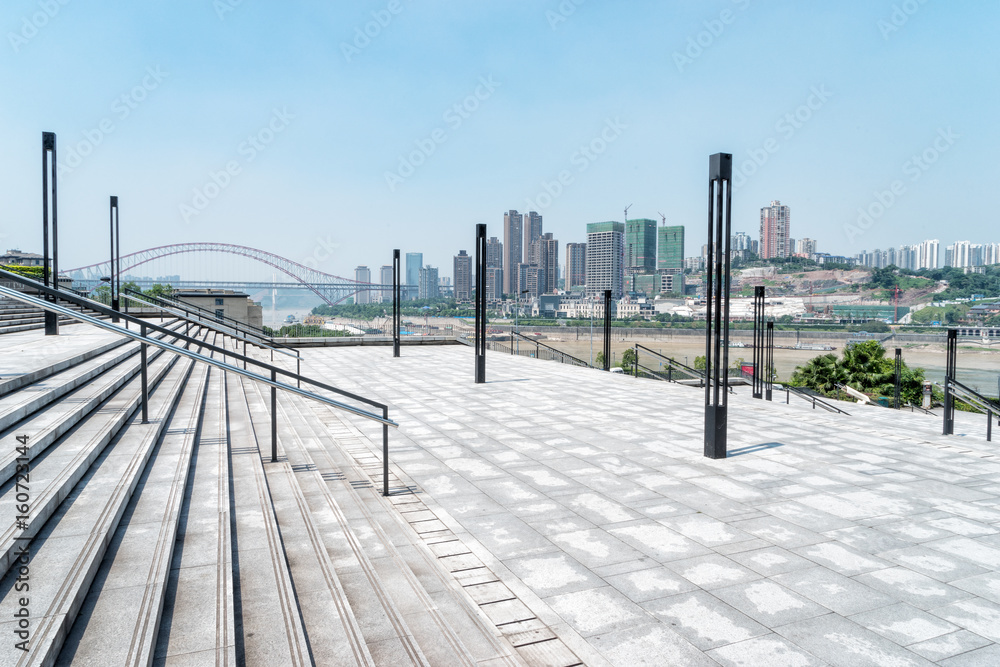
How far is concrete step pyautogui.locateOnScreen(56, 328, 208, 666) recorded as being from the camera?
253 cm

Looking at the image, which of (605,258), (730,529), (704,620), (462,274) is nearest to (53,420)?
(704,620)

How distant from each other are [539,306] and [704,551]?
5644 inches

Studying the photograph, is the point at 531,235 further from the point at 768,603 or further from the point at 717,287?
the point at 768,603

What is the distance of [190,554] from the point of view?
12.1ft

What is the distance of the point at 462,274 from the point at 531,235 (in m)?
32.5

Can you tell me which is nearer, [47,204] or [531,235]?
[47,204]

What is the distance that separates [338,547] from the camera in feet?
14.9

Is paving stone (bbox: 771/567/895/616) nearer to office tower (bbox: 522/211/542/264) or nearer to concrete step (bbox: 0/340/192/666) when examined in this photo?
concrete step (bbox: 0/340/192/666)

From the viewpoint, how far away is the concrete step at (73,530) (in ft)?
8.21

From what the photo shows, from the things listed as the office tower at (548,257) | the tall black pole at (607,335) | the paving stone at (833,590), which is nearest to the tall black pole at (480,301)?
the tall black pole at (607,335)

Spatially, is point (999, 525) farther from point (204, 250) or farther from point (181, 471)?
point (204, 250)

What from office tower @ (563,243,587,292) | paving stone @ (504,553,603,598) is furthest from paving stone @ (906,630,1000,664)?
office tower @ (563,243,587,292)

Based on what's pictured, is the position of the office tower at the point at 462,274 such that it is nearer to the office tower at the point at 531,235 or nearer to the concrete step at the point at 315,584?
the office tower at the point at 531,235

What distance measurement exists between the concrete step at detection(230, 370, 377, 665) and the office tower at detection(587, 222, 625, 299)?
585 ft
